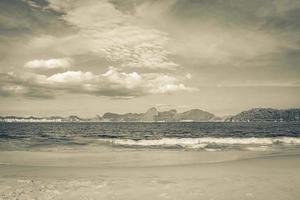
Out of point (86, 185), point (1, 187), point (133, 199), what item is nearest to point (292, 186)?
point (133, 199)

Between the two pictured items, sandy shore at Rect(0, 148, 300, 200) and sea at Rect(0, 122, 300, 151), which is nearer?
sandy shore at Rect(0, 148, 300, 200)

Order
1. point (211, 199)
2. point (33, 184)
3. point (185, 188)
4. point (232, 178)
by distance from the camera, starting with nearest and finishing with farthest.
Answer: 1. point (211, 199)
2. point (185, 188)
3. point (33, 184)
4. point (232, 178)

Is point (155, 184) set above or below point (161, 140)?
above

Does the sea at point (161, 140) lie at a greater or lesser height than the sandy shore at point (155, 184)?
lesser

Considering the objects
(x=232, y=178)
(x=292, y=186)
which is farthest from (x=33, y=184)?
(x=292, y=186)

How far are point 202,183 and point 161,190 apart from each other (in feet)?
6.36

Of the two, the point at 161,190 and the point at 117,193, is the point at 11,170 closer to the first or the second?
the point at 117,193

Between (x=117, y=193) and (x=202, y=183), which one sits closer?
(x=117, y=193)

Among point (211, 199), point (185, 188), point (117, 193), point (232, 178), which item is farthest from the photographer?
point (232, 178)

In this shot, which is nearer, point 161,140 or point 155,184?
point 155,184

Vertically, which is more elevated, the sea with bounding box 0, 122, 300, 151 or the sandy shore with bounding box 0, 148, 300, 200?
the sandy shore with bounding box 0, 148, 300, 200

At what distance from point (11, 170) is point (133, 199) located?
9.05 metres

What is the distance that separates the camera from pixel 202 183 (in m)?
10.7

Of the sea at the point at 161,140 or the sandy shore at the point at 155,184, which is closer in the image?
the sandy shore at the point at 155,184
